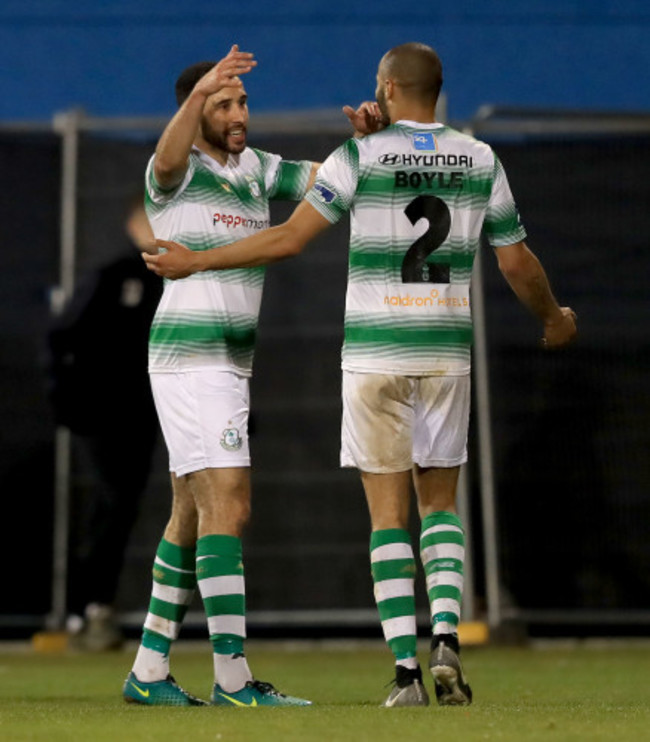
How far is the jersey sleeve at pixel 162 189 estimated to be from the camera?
18.0ft

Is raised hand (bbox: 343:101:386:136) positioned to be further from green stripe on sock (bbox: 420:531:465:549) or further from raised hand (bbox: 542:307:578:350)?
green stripe on sock (bbox: 420:531:465:549)

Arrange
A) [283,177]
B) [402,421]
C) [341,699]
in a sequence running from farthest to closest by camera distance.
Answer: [341,699] → [283,177] → [402,421]

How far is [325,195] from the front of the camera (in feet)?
16.8

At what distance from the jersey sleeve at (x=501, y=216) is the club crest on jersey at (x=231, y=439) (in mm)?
1004

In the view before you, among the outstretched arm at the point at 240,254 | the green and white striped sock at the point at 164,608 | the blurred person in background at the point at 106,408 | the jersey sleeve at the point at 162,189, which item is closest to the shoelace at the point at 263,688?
the green and white striped sock at the point at 164,608

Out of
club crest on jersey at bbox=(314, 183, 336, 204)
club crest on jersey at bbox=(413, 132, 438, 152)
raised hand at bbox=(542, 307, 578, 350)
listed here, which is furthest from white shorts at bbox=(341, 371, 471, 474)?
club crest on jersey at bbox=(413, 132, 438, 152)

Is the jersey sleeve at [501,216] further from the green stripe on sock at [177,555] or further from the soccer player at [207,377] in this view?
the green stripe on sock at [177,555]

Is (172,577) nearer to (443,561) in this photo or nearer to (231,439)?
(231,439)

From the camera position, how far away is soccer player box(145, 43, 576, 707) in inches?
202

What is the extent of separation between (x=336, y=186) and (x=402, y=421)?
729mm

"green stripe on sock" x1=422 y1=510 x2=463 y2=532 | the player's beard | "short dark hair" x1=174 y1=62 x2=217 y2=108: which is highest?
"short dark hair" x1=174 y1=62 x2=217 y2=108

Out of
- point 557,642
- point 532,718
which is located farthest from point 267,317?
point 532,718

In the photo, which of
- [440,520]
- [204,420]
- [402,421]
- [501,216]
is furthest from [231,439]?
[501,216]

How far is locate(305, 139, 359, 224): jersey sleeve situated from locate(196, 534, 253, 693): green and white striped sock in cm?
→ 108
